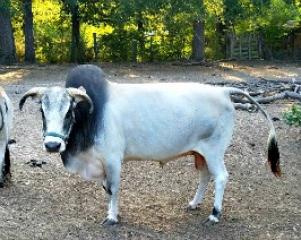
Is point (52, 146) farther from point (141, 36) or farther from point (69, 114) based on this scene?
point (141, 36)

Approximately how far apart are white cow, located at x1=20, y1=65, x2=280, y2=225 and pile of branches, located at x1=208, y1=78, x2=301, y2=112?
4.84 metres

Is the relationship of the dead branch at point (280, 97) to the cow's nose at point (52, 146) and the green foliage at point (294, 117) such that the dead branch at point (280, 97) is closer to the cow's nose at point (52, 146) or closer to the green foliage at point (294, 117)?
the green foliage at point (294, 117)

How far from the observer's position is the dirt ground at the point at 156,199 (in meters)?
5.69

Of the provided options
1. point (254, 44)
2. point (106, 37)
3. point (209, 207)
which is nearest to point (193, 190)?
point (209, 207)

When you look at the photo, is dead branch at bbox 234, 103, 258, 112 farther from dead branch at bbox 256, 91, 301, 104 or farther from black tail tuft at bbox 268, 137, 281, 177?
black tail tuft at bbox 268, 137, 281, 177

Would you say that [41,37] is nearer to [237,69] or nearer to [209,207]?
[237,69]

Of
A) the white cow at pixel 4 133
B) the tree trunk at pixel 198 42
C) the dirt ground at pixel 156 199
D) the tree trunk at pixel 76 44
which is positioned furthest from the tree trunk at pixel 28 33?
the white cow at pixel 4 133

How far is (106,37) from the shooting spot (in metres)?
20.5

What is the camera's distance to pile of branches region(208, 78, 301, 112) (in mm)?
11004

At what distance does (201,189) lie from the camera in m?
6.25

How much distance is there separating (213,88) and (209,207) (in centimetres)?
126

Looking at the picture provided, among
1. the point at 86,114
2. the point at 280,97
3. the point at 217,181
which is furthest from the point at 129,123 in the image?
the point at 280,97

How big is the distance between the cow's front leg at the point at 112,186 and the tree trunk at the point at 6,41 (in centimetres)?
1373

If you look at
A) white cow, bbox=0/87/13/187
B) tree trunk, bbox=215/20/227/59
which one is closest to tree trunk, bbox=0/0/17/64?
tree trunk, bbox=215/20/227/59
